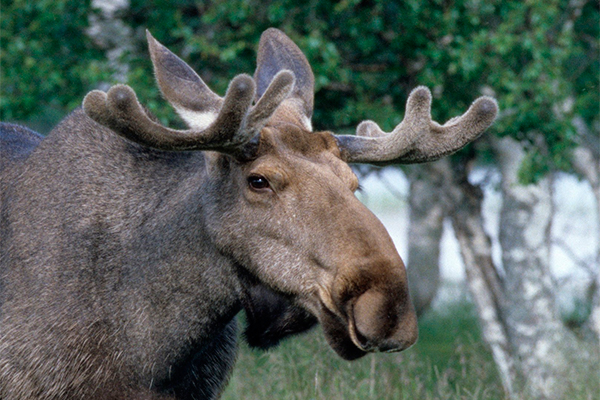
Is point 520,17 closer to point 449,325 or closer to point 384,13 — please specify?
point 384,13

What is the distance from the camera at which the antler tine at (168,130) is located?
12.4 feet

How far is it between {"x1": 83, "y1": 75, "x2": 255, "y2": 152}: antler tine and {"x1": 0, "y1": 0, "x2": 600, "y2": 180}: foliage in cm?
405

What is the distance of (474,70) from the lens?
27.5ft

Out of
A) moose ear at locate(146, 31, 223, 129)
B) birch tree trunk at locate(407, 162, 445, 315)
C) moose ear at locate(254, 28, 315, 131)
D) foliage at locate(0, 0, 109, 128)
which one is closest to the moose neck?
moose ear at locate(146, 31, 223, 129)

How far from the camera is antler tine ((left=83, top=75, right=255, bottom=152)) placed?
149 inches

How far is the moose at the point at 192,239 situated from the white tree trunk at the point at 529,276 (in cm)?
488

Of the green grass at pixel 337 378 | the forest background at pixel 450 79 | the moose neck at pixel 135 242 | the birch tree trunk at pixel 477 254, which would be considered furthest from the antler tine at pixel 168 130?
the birch tree trunk at pixel 477 254

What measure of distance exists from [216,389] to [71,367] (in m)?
0.83

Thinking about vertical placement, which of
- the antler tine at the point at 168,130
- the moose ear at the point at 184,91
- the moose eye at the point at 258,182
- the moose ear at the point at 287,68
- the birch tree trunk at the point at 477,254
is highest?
the antler tine at the point at 168,130

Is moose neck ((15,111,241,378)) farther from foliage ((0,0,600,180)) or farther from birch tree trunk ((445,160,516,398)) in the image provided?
birch tree trunk ((445,160,516,398))

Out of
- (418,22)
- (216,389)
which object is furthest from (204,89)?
(418,22)

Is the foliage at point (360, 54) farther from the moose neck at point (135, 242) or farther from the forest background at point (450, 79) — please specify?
the moose neck at point (135, 242)

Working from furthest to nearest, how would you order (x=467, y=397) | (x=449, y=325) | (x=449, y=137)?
1. (x=449, y=325)
2. (x=467, y=397)
3. (x=449, y=137)

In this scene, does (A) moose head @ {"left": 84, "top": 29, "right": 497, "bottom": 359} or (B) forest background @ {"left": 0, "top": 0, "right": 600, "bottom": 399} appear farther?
(B) forest background @ {"left": 0, "top": 0, "right": 600, "bottom": 399}
